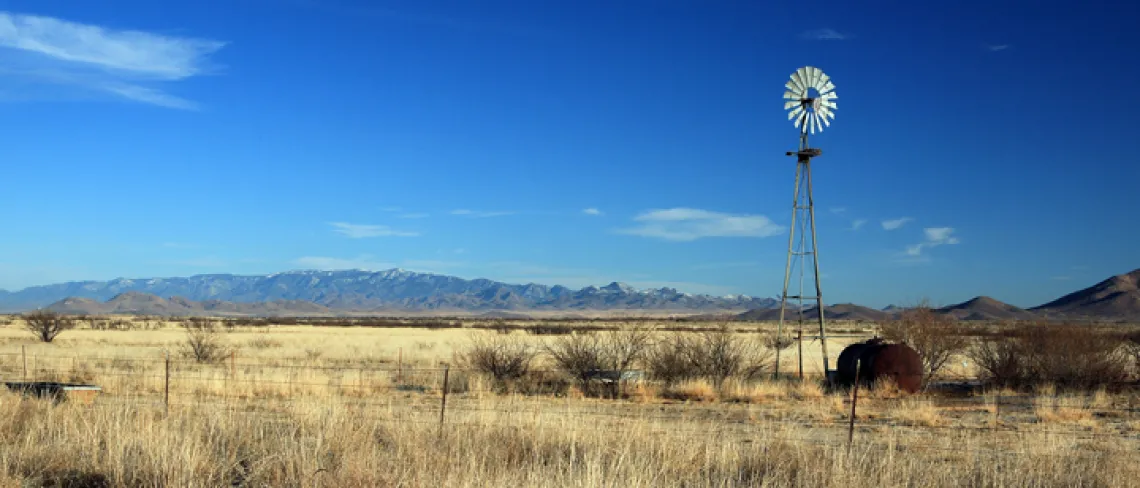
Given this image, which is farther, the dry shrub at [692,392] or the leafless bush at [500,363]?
the leafless bush at [500,363]

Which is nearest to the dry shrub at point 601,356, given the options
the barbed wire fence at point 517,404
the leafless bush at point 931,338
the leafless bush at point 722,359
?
the barbed wire fence at point 517,404

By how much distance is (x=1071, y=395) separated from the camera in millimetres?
23422

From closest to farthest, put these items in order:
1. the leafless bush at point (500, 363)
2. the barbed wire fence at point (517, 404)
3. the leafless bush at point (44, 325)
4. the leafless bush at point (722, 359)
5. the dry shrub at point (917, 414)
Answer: the barbed wire fence at point (517, 404) → the dry shrub at point (917, 414) → the leafless bush at point (722, 359) → the leafless bush at point (500, 363) → the leafless bush at point (44, 325)

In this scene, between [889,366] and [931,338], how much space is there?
5403 millimetres

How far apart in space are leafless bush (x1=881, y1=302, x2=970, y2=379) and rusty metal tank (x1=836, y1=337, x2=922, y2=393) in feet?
12.6

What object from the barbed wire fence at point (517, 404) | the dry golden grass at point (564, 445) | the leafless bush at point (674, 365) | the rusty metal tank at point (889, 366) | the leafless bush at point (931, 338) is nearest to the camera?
the dry golden grass at point (564, 445)

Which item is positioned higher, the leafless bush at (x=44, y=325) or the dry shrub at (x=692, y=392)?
the leafless bush at (x=44, y=325)

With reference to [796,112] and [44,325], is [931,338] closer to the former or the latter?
[796,112]

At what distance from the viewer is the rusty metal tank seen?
77.5 ft

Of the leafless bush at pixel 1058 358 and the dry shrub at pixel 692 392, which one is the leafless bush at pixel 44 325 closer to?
the dry shrub at pixel 692 392

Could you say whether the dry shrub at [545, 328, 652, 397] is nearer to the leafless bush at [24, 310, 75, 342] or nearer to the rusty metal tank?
the rusty metal tank

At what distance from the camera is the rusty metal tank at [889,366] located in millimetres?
23625

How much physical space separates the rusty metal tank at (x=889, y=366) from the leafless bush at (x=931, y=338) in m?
3.85

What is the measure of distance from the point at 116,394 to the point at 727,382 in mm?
15454
